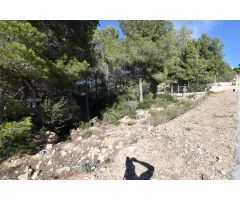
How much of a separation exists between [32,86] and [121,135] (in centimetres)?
386

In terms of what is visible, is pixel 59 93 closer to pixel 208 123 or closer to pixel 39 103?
pixel 39 103

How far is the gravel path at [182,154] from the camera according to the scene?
609 centimetres

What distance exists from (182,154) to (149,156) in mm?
816

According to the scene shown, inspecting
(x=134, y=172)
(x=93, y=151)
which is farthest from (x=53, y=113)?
(x=134, y=172)

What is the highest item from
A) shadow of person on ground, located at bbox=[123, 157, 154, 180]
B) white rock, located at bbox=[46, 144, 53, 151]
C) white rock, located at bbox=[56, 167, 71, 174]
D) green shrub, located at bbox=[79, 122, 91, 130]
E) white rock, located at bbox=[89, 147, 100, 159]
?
shadow of person on ground, located at bbox=[123, 157, 154, 180]

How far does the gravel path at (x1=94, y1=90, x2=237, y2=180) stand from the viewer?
6.09 meters

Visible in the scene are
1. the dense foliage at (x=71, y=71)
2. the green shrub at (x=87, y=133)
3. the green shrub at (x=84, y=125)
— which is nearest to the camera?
the dense foliage at (x=71, y=71)

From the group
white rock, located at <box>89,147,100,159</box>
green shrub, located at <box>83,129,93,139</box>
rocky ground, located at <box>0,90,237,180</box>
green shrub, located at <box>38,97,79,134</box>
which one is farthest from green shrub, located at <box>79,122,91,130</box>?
white rock, located at <box>89,147,100,159</box>

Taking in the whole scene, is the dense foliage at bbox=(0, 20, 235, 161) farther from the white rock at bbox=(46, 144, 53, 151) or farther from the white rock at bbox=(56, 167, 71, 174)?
the white rock at bbox=(56, 167, 71, 174)

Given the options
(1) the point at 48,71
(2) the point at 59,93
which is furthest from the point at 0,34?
(2) the point at 59,93

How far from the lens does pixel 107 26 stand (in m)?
25.5

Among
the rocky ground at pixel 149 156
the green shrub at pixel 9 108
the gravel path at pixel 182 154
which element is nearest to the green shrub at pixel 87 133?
the rocky ground at pixel 149 156

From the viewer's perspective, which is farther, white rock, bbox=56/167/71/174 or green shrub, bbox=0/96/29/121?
green shrub, bbox=0/96/29/121

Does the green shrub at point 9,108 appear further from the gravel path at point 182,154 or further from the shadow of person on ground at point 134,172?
the shadow of person on ground at point 134,172
